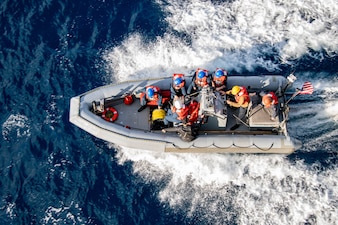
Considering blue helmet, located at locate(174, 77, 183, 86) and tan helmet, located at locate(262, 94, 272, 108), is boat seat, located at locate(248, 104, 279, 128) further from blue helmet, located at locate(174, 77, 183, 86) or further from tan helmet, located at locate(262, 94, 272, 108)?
blue helmet, located at locate(174, 77, 183, 86)

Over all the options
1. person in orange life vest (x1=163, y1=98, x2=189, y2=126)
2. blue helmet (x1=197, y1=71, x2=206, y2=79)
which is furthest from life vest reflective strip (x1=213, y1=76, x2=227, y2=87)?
person in orange life vest (x1=163, y1=98, x2=189, y2=126)

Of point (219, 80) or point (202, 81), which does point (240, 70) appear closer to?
point (219, 80)

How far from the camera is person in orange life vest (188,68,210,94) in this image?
1448 cm

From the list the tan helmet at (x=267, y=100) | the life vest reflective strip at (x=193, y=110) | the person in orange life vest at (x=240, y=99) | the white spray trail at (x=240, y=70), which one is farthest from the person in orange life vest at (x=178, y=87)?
the tan helmet at (x=267, y=100)

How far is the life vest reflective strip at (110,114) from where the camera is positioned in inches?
595

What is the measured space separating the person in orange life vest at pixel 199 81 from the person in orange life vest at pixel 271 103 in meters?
1.89

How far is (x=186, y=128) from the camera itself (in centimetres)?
1415

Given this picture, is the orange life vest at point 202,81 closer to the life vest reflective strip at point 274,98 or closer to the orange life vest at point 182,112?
the orange life vest at point 182,112

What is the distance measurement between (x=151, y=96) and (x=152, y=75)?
2595mm

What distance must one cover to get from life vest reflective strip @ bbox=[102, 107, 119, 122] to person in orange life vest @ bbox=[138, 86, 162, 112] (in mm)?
927

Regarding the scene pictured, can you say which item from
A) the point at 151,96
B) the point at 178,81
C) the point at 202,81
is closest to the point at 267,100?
the point at 202,81

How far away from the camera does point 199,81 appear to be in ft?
48.0

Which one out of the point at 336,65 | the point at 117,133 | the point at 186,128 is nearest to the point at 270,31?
the point at 336,65

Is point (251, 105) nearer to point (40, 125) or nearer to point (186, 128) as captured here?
point (186, 128)
